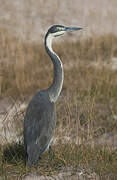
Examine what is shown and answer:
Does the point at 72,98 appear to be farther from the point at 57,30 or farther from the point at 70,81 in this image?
the point at 57,30

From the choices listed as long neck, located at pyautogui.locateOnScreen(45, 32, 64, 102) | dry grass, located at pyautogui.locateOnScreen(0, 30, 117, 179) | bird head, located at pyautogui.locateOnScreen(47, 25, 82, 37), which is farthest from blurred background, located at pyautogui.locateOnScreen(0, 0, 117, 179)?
bird head, located at pyautogui.locateOnScreen(47, 25, 82, 37)

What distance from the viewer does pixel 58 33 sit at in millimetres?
4074

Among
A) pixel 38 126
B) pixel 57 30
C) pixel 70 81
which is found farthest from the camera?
pixel 70 81

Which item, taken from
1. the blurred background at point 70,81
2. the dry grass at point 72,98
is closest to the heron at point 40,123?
the dry grass at point 72,98

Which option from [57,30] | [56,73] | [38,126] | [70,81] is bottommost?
[70,81]

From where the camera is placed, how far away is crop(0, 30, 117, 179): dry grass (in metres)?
3.92

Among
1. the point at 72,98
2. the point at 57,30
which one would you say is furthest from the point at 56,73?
the point at 72,98

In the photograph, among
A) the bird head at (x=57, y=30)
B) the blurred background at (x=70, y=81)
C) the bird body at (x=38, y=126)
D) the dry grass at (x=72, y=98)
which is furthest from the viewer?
the blurred background at (x=70, y=81)

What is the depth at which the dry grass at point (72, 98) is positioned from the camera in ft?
12.9

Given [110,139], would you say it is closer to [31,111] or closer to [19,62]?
[31,111]

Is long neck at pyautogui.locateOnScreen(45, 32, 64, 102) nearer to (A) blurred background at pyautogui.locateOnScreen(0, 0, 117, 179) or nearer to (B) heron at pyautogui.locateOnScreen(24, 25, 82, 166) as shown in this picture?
(B) heron at pyautogui.locateOnScreen(24, 25, 82, 166)

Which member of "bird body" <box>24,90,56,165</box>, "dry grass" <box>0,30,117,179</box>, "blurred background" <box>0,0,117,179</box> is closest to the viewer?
"bird body" <box>24,90,56,165</box>

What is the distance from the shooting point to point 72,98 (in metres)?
5.80

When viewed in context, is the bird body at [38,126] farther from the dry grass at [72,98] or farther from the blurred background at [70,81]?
the blurred background at [70,81]
